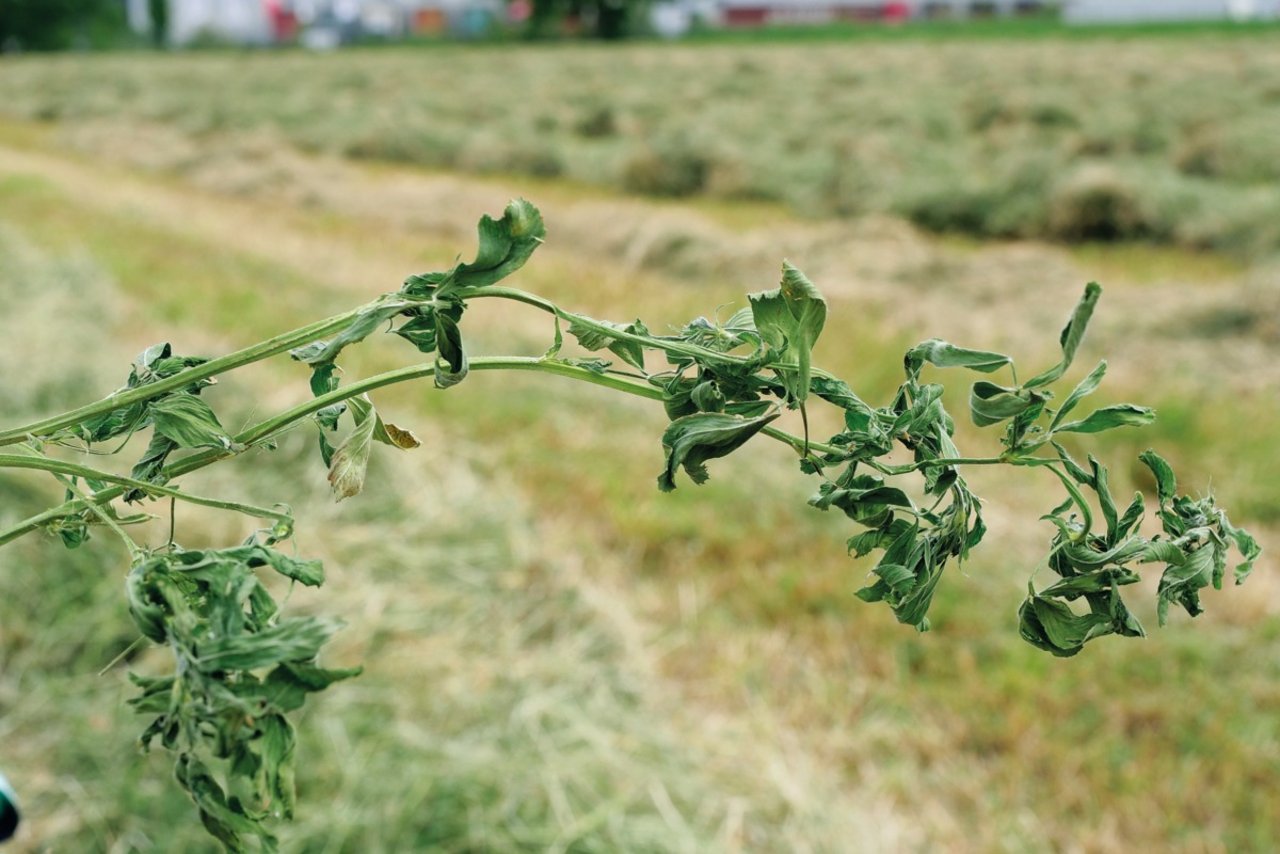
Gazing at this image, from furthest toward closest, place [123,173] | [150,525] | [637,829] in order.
→ [123,173] → [150,525] → [637,829]

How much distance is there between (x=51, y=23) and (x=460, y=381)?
49.6 m

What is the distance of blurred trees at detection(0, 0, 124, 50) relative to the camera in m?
A: 41.8

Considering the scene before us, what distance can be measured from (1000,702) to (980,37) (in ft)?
90.8

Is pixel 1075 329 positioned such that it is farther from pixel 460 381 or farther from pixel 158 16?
pixel 158 16

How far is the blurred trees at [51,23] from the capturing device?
41.8 m

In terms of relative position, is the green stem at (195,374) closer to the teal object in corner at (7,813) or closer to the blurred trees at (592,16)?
the teal object in corner at (7,813)

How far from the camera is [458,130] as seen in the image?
13.9m

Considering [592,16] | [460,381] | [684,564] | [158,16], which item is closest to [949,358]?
[460,381]

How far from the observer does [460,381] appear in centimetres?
37

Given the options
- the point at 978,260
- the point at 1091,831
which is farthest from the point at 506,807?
the point at 978,260

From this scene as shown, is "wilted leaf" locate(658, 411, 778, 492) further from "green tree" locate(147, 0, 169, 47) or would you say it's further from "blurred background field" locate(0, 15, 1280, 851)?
"green tree" locate(147, 0, 169, 47)

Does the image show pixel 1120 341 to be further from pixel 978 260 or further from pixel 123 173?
pixel 123 173

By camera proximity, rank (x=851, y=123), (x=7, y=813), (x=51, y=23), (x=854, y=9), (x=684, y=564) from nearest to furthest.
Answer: (x=7, y=813) < (x=684, y=564) < (x=851, y=123) < (x=51, y=23) < (x=854, y=9)

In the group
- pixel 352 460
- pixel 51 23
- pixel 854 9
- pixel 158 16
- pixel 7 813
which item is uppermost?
pixel 352 460
